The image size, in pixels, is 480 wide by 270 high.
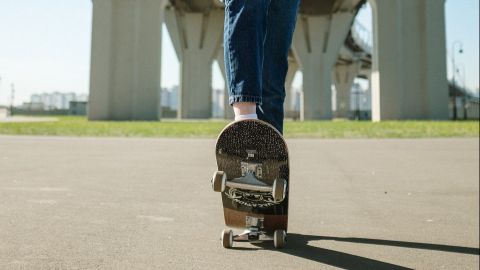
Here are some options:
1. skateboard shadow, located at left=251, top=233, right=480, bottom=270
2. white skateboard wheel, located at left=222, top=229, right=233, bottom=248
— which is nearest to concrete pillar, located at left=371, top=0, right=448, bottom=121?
skateboard shadow, located at left=251, top=233, right=480, bottom=270

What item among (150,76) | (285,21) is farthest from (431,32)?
(285,21)

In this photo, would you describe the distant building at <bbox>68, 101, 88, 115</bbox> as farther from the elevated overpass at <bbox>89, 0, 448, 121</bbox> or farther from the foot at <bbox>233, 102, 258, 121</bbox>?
the foot at <bbox>233, 102, 258, 121</bbox>

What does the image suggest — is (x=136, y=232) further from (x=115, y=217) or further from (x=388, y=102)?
(x=388, y=102)

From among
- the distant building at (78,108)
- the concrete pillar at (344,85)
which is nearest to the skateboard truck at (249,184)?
the distant building at (78,108)

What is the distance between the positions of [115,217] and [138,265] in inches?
30.5

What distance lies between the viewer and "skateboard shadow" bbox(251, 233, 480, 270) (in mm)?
1424

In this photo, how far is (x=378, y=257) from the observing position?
1.52 metres

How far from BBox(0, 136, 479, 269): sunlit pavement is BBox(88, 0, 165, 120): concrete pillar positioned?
2300cm

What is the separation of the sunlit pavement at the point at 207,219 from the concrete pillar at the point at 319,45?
38549mm

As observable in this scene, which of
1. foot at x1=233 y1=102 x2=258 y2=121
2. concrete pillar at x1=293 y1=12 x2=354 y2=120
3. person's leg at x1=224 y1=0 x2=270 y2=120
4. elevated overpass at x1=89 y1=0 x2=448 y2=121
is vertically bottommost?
foot at x1=233 y1=102 x2=258 y2=121

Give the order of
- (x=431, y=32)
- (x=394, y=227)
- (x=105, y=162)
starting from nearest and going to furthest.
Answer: (x=394, y=227) → (x=105, y=162) → (x=431, y=32)

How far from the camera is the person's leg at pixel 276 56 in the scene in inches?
80.9

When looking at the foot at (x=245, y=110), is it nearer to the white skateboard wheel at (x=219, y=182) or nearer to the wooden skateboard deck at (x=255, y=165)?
the wooden skateboard deck at (x=255, y=165)

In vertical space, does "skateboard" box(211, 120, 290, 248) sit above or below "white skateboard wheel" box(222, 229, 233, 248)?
above
